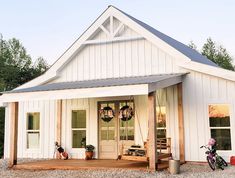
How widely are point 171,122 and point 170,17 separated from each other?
40.5ft

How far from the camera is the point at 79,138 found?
1418cm

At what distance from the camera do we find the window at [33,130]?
15.1 m

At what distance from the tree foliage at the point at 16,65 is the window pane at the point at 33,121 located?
3034cm

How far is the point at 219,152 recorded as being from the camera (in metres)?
11.9

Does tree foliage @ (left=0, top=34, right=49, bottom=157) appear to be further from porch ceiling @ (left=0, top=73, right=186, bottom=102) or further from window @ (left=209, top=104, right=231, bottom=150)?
window @ (left=209, top=104, right=231, bottom=150)

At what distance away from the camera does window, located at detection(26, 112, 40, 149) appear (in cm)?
1505

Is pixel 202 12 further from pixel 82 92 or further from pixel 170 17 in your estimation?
pixel 82 92

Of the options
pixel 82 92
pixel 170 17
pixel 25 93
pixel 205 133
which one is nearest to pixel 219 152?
pixel 205 133

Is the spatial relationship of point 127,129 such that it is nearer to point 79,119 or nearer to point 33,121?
point 79,119

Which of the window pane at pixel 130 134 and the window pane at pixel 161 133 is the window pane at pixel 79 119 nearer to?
the window pane at pixel 130 134

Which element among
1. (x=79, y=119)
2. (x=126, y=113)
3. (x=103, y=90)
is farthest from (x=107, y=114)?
(x=103, y=90)

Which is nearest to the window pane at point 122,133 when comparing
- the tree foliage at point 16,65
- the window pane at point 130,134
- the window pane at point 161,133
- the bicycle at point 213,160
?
the window pane at point 130,134

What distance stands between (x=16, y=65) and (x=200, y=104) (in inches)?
1699

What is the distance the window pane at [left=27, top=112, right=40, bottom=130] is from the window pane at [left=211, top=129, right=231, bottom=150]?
7597 mm
